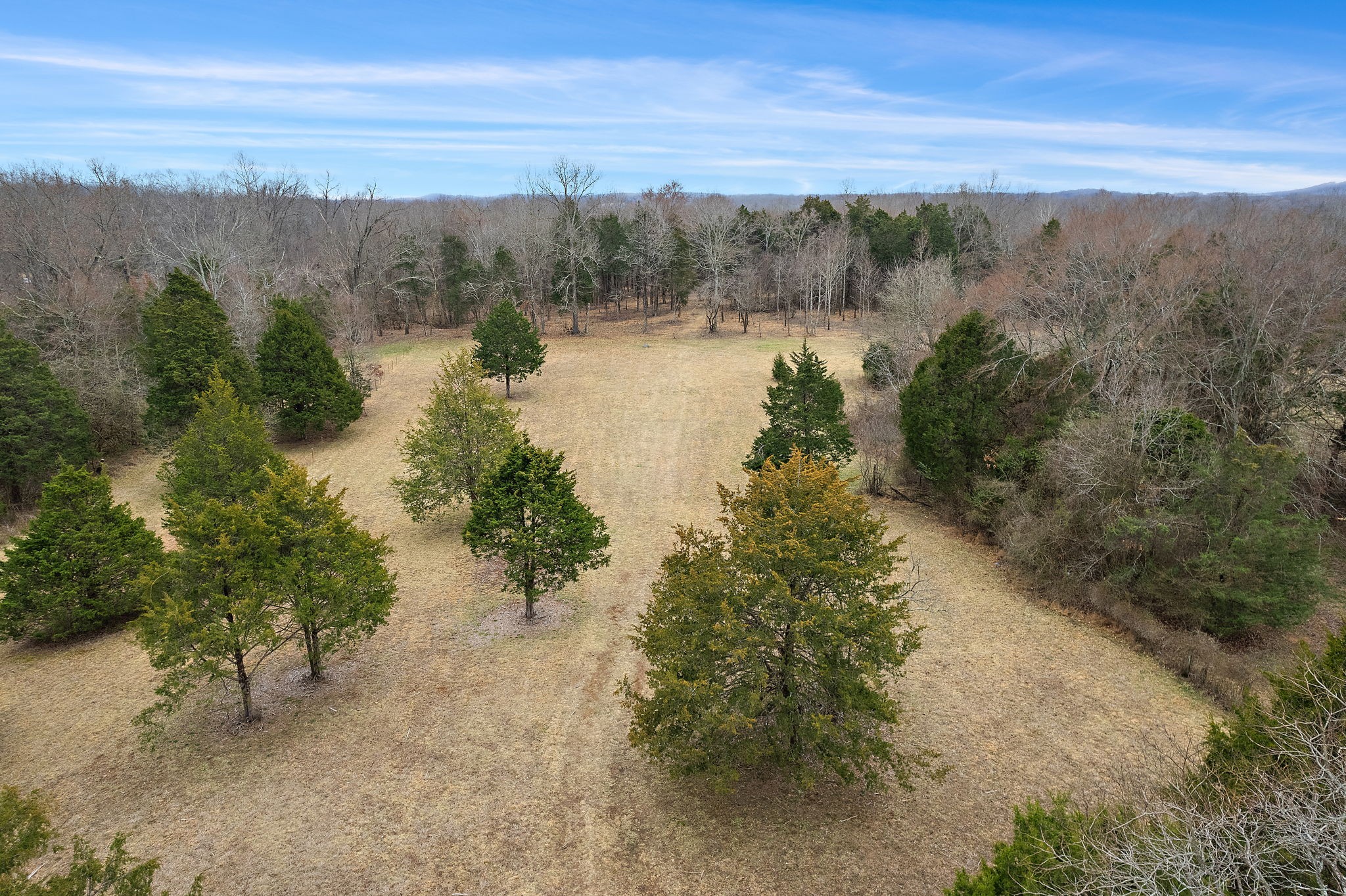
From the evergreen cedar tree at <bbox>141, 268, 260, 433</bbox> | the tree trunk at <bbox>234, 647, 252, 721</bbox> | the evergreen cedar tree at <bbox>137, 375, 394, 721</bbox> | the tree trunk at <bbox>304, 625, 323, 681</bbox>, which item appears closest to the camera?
the evergreen cedar tree at <bbox>137, 375, 394, 721</bbox>

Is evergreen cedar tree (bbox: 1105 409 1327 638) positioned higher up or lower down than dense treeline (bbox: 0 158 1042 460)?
lower down

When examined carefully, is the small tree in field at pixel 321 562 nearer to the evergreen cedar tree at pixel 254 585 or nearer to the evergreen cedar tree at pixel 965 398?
the evergreen cedar tree at pixel 254 585

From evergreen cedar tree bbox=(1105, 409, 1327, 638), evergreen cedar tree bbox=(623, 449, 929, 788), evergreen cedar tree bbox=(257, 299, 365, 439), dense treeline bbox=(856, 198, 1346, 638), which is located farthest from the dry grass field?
evergreen cedar tree bbox=(257, 299, 365, 439)

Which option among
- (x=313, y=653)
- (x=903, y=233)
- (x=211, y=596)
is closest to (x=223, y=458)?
(x=313, y=653)

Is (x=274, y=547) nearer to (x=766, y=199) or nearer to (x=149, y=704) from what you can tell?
(x=149, y=704)

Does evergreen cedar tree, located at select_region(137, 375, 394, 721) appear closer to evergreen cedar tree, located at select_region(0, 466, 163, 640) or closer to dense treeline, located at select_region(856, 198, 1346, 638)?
evergreen cedar tree, located at select_region(0, 466, 163, 640)

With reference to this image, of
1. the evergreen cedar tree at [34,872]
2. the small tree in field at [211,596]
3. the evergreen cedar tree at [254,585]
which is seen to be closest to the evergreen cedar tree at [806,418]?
the evergreen cedar tree at [254,585]
